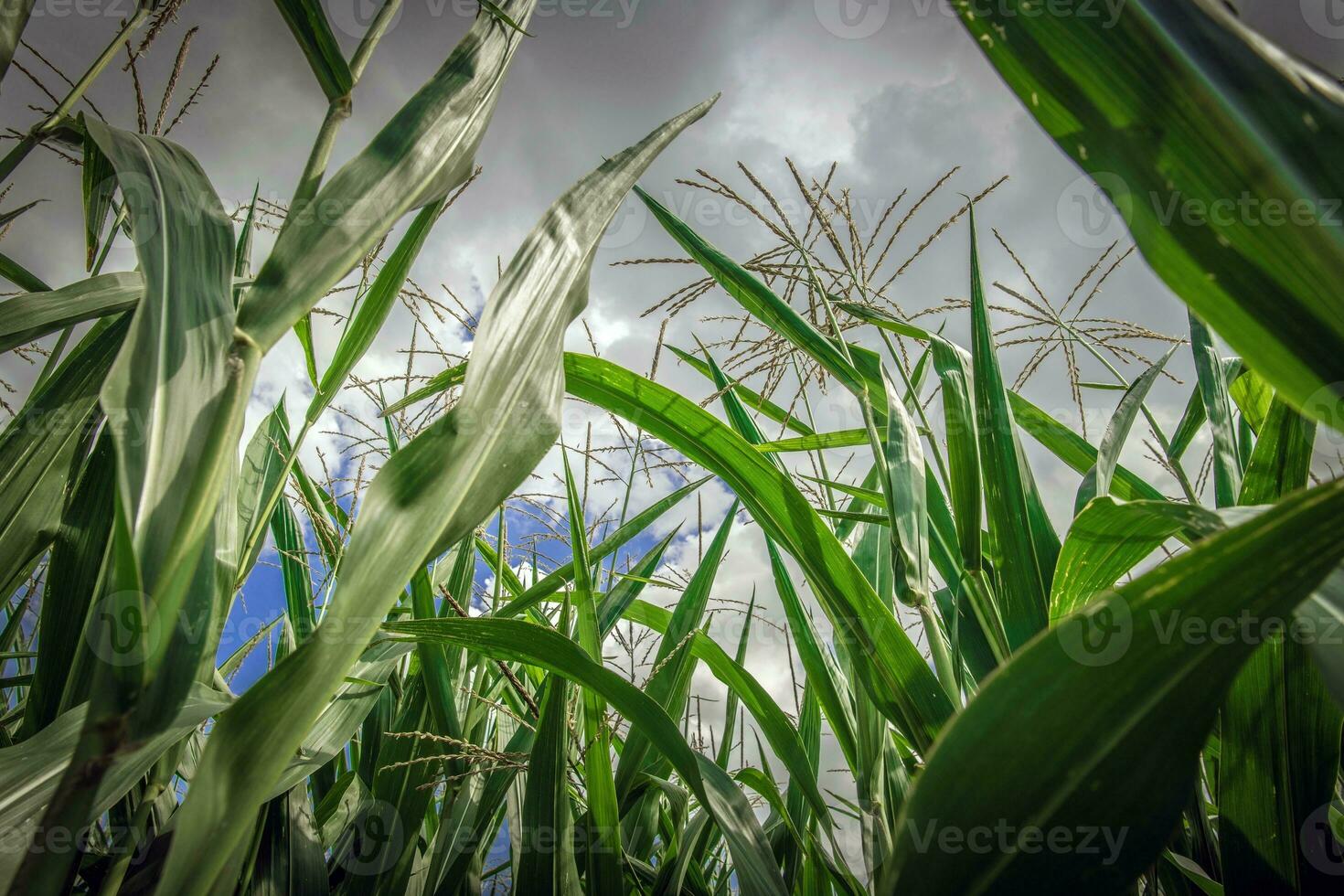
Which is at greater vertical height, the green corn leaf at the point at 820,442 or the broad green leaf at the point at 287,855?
the green corn leaf at the point at 820,442

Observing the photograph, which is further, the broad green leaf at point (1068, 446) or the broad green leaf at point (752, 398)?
the broad green leaf at point (752, 398)

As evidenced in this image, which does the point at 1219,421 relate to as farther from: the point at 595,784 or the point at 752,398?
the point at 595,784

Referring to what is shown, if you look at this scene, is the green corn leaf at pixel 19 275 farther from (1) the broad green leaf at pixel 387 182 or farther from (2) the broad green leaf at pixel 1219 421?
(2) the broad green leaf at pixel 1219 421

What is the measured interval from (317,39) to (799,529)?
0.52 m

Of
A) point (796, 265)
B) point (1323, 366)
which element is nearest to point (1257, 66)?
point (1323, 366)

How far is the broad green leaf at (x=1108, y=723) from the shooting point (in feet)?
0.81

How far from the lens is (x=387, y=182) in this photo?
0.32m
